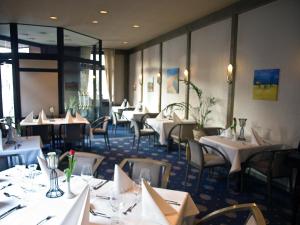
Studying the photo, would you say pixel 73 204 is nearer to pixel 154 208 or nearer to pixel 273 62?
pixel 154 208

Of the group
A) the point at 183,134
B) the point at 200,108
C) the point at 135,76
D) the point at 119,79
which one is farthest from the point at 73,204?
the point at 119,79

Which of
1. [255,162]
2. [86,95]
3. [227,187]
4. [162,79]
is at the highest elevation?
[162,79]

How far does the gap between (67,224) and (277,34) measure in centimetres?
409

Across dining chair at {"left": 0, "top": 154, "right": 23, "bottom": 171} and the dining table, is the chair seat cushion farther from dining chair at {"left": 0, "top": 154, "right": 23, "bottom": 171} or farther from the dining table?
dining chair at {"left": 0, "top": 154, "right": 23, "bottom": 171}

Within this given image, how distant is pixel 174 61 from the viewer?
7230 millimetres

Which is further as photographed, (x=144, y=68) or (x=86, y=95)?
(x=144, y=68)

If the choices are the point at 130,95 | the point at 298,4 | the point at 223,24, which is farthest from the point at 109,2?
the point at 130,95

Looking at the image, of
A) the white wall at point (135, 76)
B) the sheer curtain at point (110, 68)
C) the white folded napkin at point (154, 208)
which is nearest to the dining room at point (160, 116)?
the white folded napkin at point (154, 208)

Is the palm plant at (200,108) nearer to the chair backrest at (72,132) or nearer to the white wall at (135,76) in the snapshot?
the chair backrest at (72,132)

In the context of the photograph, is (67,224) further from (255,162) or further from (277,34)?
(277,34)

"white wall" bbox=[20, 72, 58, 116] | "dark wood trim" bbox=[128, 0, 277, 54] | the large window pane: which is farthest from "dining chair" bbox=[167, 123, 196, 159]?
the large window pane

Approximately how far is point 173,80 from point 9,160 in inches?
199

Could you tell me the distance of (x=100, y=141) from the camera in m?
7.03

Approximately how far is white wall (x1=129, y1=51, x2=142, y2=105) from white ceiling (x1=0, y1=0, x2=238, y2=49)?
8.30ft
